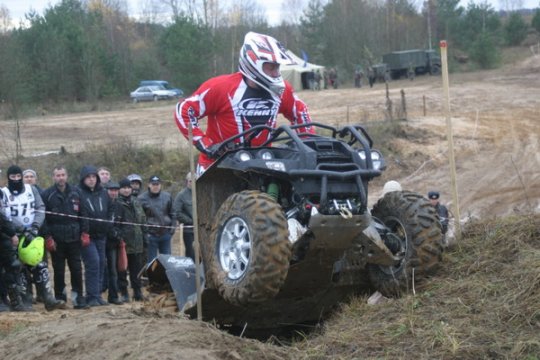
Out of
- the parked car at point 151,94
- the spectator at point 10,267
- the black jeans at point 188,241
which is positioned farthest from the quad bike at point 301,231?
the parked car at point 151,94

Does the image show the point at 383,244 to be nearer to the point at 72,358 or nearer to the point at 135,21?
the point at 72,358

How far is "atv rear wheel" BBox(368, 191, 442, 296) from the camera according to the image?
23.5ft

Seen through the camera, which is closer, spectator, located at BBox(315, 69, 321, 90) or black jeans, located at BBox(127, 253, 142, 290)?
black jeans, located at BBox(127, 253, 142, 290)

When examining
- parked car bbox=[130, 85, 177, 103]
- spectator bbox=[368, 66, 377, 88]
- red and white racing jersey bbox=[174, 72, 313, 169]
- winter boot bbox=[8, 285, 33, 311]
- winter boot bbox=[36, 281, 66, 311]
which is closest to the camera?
red and white racing jersey bbox=[174, 72, 313, 169]

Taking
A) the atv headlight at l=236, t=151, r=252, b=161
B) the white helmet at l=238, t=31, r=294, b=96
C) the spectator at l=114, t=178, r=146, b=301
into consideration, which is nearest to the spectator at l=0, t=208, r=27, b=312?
the spectator at l=114, t=178, r=146, b=301

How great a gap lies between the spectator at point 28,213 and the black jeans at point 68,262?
1.03ft

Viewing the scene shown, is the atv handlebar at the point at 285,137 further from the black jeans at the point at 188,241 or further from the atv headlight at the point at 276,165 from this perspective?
the black jeans at the point at 188,241

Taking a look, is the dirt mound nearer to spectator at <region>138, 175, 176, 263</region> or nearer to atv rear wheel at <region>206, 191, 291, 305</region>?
atv rear wheel at <region>206, 191, 291, 305</region>

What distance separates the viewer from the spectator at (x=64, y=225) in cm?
1108

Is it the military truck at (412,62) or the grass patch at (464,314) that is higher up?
the military truck at (412,62)

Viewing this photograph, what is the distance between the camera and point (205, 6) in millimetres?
77000

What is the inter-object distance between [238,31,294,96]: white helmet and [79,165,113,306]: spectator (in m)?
4.19

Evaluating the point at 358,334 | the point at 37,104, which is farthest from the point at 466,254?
the point at 37,104

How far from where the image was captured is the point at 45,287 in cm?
1099
